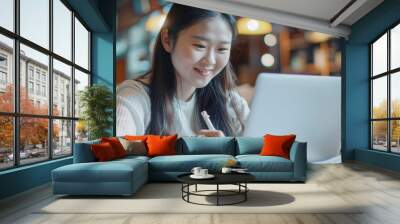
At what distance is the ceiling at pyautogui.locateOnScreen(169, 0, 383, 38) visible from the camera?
8.27 meters

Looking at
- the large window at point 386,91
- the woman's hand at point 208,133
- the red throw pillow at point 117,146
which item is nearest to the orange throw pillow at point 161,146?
the red throw pillow at point 117,146

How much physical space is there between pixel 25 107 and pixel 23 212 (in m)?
1.89

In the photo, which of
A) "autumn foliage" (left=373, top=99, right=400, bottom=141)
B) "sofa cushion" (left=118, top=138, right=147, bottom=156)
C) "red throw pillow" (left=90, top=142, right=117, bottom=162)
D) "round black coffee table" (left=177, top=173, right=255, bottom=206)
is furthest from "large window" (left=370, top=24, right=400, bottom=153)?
"red throw pillow" (left=90, top=142, right=117, bottom=162)

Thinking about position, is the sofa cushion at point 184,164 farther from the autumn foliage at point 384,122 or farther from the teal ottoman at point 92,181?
the autumn foliage at point 384,122

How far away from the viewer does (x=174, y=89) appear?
8.92 meters

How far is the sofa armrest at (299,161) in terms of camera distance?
19.8ft

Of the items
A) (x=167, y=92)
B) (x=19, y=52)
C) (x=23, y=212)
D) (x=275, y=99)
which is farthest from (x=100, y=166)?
(x=275, y=99)

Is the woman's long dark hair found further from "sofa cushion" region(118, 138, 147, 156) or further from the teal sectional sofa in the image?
"sofa cushion" region(118, 138, 147, 156)

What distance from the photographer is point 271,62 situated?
9.20m

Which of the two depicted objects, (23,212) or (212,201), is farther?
(212,201)

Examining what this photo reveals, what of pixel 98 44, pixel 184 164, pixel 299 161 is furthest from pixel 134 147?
pixel 98 44

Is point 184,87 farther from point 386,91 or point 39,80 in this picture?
point 386,91

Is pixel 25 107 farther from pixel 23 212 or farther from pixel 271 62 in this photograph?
pixel 271 62

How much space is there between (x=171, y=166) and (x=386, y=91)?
5428mm
